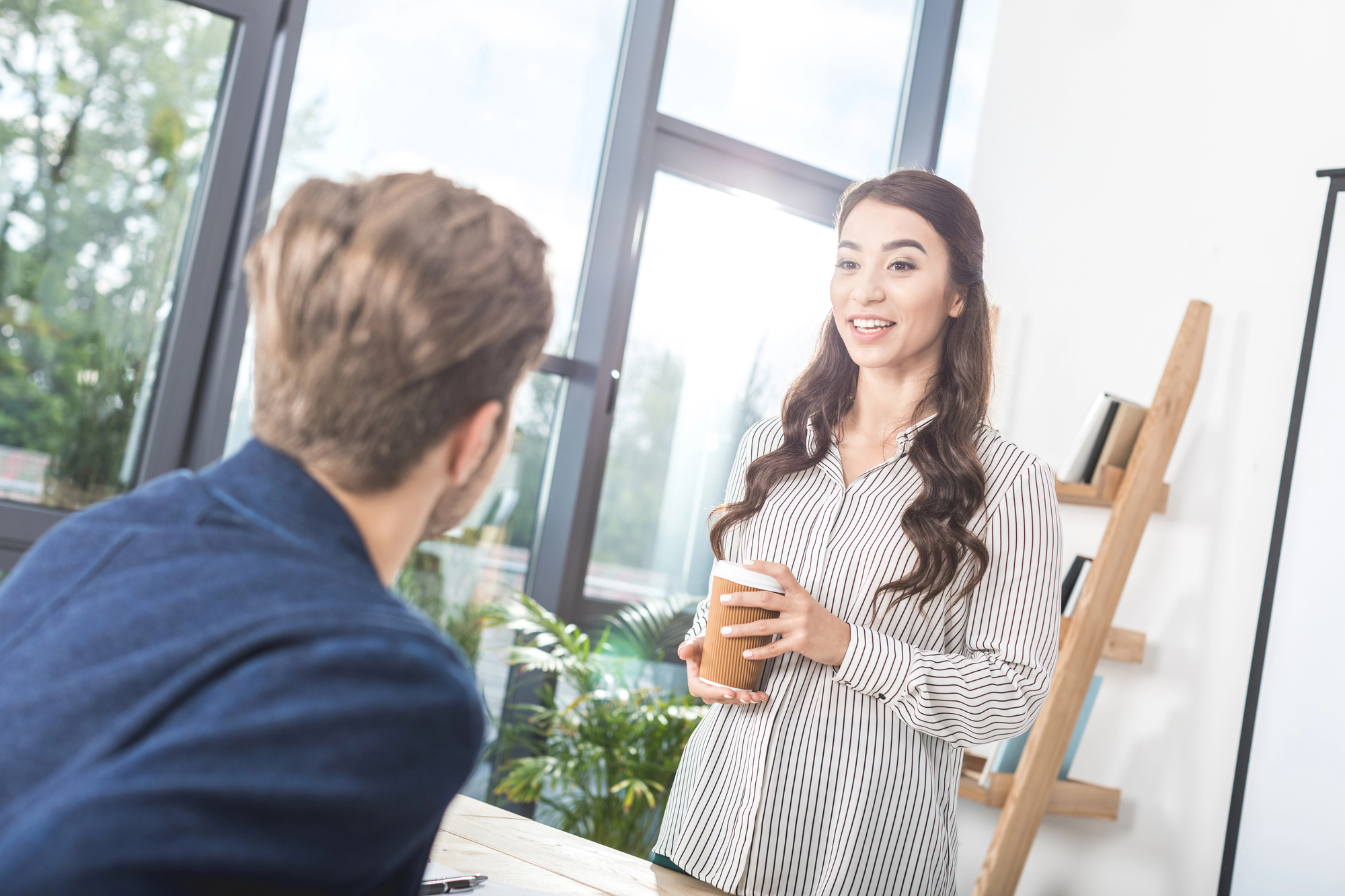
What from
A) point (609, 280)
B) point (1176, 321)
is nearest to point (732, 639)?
point (1176, 321)

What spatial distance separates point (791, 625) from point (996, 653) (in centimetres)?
28

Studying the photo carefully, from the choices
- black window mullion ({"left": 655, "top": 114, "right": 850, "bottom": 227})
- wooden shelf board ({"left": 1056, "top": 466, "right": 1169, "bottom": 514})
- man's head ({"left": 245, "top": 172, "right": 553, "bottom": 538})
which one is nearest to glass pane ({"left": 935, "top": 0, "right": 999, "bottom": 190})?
black window mullion ({"left": 655, "top": 114, "right": 850, "bottom": 227})

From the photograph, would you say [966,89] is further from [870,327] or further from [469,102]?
[870,327]

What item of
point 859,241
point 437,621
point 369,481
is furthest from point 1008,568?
point 437,621

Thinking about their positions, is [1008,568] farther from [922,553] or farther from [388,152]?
[388,152]

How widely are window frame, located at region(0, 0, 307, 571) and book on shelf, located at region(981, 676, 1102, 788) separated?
2.23 m

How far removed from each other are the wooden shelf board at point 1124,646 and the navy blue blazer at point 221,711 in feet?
7.21

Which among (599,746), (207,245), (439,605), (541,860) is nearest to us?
(541,860)

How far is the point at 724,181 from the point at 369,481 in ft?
10.4

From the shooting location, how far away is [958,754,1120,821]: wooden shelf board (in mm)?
2348

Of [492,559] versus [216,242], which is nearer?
[216,242]

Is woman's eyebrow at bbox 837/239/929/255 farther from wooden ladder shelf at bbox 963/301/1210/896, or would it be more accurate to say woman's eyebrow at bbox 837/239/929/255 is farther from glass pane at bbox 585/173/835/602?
glass pane at bbox 585/173/835/602

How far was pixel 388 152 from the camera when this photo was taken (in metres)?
3.12

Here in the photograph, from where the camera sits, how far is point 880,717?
1.30 meters
